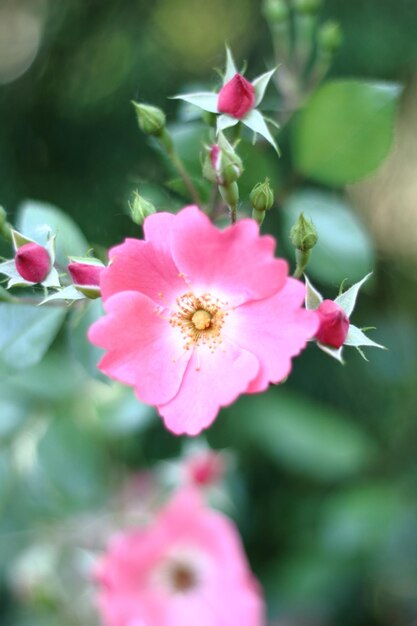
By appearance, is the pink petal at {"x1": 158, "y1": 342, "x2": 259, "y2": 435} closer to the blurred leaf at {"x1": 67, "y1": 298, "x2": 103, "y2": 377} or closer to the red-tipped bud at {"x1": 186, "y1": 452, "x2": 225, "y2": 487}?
the blurred leaf at {"x1": 67, "y1": 298, "x2": 103, "y2": 377}

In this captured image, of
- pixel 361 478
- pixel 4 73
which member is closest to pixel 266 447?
pixel 361 478

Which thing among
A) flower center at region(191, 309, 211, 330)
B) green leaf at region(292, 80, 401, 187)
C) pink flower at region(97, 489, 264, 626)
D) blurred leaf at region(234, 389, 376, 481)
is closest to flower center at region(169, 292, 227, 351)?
flower center at region(191, 309, 211, 330)

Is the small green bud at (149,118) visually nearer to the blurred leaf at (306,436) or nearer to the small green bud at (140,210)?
the small green bud at (140,210)

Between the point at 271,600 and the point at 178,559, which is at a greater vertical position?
the point at 178,559

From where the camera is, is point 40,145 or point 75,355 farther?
point 40,145

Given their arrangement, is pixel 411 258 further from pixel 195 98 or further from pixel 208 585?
pixel 195 98

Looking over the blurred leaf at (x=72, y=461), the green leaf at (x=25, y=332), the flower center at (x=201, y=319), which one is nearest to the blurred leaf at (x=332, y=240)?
the flower center at (x=201, y=319)

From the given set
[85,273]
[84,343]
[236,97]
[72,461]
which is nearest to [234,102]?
[236,97]

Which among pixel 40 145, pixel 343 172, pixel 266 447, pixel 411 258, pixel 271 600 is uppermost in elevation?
pixel 343 172
